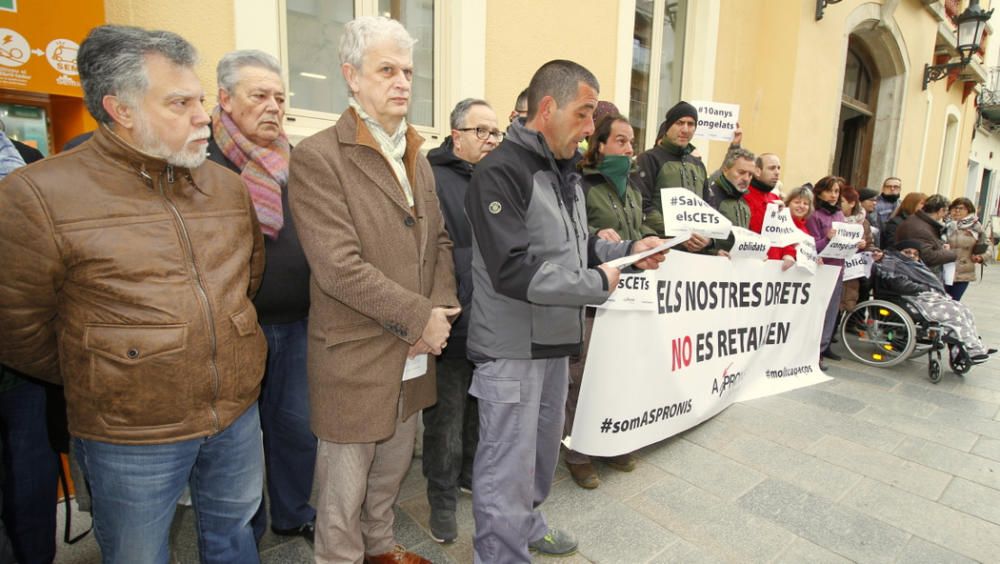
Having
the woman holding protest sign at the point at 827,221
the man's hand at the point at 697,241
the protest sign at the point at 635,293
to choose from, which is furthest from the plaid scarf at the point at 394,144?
the woman holding protest sign at the point at 827,221

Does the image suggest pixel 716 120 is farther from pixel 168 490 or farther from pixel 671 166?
pixel 168 490

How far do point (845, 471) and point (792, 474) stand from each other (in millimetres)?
352

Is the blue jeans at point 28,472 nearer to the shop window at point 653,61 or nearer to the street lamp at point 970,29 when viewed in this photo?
the shop window at point 653,61

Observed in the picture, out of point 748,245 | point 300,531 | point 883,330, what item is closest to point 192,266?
point 300,531

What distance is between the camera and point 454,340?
7.73 ft

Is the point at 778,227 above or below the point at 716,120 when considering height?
below

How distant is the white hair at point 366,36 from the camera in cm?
168

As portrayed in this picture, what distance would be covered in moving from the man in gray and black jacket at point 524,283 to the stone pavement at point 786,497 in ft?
1.97

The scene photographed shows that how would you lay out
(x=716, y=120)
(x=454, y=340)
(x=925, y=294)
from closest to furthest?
(x=454, y=340)
(x=716, y=120)
(x=925, y=294)

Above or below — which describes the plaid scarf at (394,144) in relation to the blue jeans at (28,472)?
above

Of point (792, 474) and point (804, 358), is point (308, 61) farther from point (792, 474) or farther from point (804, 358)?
point (804, 358)

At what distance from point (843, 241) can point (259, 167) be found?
486 cm

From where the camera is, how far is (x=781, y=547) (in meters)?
2.42

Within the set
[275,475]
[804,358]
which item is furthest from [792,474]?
[275,475]
